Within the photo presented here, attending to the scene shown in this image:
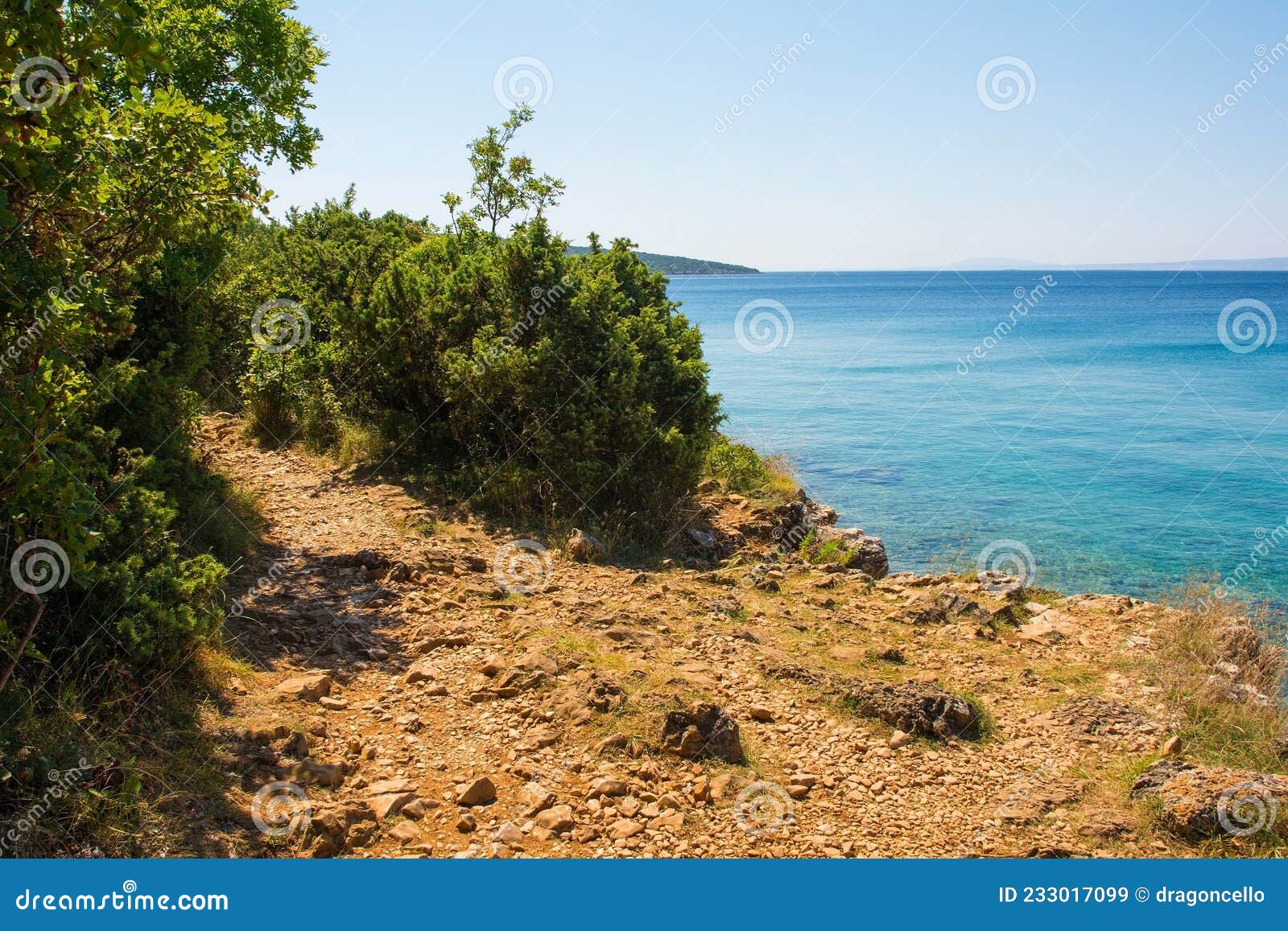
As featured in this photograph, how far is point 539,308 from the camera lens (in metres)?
10.8

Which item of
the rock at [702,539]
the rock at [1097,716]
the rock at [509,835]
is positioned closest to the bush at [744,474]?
the rock at [702,539]

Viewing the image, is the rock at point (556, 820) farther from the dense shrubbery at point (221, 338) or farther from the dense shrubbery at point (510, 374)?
the dense shrubbery at point (510, 374)

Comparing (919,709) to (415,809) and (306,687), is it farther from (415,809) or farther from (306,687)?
(306,687)

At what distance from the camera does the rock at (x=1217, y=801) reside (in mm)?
5230

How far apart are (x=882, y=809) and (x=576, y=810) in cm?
192

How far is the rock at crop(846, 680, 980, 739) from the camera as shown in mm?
6438

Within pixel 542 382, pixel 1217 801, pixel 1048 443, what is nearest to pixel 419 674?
pixel 542 382

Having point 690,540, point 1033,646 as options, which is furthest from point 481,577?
point 1033,646

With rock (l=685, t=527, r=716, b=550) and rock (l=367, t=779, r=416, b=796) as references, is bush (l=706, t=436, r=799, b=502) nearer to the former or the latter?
rock (l=685, t=527, r=716, b=550)

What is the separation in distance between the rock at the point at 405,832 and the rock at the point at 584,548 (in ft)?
15.9

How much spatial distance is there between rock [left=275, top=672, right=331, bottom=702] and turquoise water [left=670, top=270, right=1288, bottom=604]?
9530 mm

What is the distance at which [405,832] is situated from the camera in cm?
466

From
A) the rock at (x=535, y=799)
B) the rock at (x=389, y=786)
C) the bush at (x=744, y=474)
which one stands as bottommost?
the rock at (x=389, y=786)

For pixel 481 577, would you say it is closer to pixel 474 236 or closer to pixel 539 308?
pixel 539 308
